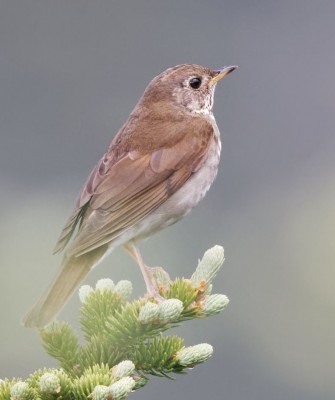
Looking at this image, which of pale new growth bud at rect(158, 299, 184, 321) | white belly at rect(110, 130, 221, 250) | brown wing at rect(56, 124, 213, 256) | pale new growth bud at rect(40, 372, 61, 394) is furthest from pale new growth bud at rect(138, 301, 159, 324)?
white belly at rect(110, 130, 221, 250)

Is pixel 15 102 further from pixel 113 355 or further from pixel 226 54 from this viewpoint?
pixel 113 355

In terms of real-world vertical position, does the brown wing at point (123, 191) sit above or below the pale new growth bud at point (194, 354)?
above

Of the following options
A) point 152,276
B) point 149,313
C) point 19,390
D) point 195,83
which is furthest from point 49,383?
point 195,83

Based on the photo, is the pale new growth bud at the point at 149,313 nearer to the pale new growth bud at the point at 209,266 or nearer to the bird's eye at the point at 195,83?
the pale new growth bud at the point at 209,266

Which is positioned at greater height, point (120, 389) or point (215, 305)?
point (215, 305)

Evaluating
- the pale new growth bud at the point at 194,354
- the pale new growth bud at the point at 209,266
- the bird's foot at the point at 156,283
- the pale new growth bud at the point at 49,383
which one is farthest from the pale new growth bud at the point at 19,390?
the pale new growth bud at the point at 209,266

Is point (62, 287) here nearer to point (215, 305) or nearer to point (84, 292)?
point (84, 292)
